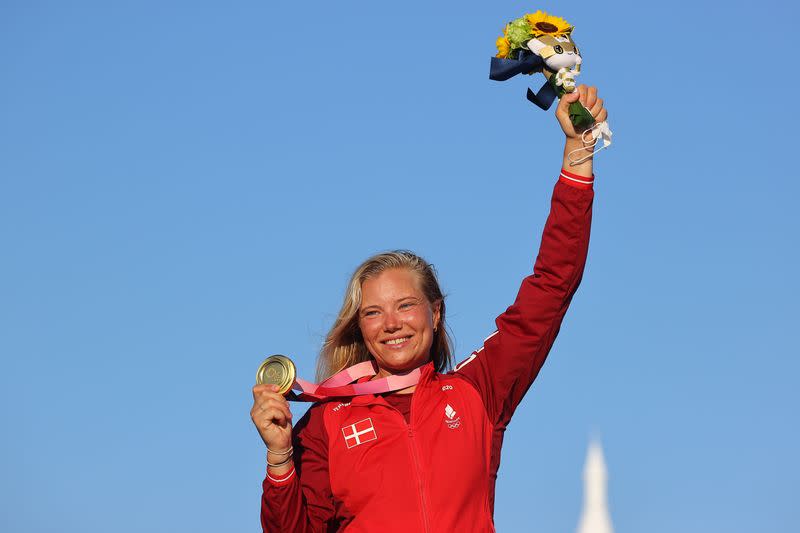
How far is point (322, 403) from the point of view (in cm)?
905

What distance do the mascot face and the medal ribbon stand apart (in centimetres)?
244

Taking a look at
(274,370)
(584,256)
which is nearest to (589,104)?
(584,256)

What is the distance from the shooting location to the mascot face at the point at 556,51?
27.3 ft

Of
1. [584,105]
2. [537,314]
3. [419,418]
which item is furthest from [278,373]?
[584,105]

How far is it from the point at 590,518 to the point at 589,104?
2714cm

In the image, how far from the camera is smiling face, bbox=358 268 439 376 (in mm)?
8828

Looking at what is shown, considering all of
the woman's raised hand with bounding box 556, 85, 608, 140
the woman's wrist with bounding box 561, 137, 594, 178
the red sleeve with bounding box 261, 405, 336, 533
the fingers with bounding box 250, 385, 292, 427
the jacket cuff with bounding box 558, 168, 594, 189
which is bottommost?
the red sleeve with bounding box 261, 405, 336, 533

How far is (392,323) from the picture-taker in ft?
29.0

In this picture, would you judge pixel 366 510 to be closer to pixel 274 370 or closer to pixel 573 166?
pixel 274 370

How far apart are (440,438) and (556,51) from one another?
2833 mm

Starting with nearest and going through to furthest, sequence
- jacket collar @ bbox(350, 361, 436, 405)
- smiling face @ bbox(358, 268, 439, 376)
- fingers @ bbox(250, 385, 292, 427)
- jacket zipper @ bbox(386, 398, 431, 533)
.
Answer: jacket zipper @ bbox(386, 398, 431, 533)
fingers @ bbox(250, 385, 292, 427)
jacket collar @ bbox(350, 361, 436, 405)
smiling face @ bbox(358, 268, 439, 376)

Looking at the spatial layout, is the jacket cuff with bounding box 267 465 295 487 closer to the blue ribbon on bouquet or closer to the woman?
the woman

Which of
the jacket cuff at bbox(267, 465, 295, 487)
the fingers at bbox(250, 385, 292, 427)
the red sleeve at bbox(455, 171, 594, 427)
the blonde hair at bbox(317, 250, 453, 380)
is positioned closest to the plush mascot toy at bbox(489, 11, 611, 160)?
the red sleeve at bbox(455, 171, 594, 427)

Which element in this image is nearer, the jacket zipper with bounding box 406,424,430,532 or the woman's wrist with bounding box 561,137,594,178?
the jacket zipper with bounding box 406,424,430,532
